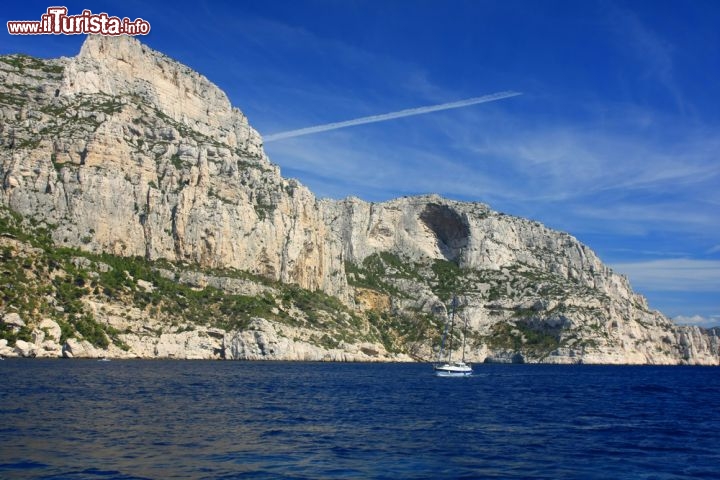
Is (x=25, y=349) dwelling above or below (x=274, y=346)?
below

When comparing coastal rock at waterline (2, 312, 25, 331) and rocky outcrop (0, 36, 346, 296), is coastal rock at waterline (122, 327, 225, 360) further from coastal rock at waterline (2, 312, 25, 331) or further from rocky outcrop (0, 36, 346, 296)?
rocky outcrop (0, 36, 346, 296)

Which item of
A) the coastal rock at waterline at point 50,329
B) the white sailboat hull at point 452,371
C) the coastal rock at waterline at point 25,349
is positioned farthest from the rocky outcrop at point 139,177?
the white sailboat hull at point 452,371

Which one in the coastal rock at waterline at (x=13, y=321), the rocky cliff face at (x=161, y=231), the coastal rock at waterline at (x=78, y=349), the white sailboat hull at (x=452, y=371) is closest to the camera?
the coastal rock at waterline at (x=13, y=321)

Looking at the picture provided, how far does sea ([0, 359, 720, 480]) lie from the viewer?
90.9ft

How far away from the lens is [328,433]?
3797 cm

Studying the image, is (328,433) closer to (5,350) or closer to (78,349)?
(5,350)

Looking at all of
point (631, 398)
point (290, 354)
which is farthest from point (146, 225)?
point (631, 398)

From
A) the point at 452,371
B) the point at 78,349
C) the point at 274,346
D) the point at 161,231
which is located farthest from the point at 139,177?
the point at 452,371

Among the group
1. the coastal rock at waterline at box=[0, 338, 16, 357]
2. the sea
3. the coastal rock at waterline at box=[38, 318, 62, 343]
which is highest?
the coastal rock at waterline at box=[38, 318, 62, 343]

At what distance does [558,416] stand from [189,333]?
8446 cm

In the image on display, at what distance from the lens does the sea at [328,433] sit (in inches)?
1091

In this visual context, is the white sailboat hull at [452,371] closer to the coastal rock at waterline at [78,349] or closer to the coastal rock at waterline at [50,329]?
the coastal rock at waterline at [78,349]

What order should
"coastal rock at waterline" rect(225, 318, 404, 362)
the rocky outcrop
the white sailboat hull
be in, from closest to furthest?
the white sailboat hull
"coastal rock at waterline" rect(225, 318, 404, 362)
the rocky outcrop

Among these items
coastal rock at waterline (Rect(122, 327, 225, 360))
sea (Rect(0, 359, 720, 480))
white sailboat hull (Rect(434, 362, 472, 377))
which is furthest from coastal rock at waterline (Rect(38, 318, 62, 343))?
white sailboat hull (Rect(434, 362, 472, 377))
